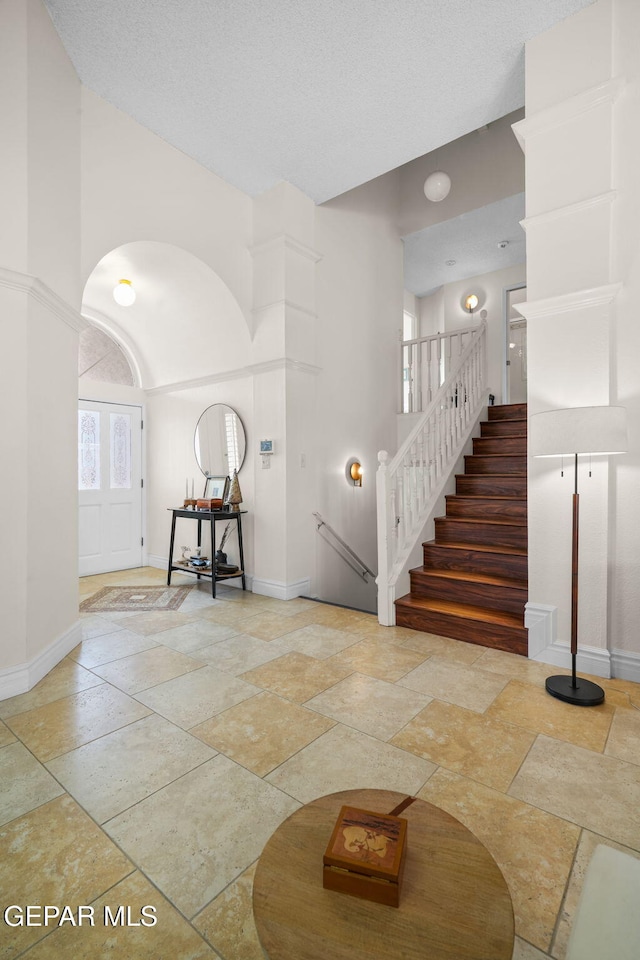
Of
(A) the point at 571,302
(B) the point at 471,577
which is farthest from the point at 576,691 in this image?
(A) the point at 571,302

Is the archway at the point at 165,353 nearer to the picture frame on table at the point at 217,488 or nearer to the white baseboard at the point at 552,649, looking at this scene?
the picture frame on table at the point at 217,488

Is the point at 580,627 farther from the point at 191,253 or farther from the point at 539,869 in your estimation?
the point at 191,253

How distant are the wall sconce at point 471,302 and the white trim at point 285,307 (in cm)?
403

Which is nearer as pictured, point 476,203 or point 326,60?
point 326,60

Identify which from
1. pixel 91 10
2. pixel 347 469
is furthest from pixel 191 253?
pixel 347 469

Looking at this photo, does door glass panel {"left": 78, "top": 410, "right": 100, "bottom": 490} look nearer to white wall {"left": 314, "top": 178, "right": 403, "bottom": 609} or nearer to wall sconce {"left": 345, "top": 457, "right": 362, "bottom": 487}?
white wall {"left": 314, "top": 178, "right": 403, "bottom": 609}

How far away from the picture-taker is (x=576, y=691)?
2.54 metres

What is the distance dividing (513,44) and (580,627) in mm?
3821

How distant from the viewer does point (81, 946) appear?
122 cm

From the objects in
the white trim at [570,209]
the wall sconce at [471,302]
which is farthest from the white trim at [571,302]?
the wall sconce at [471,302]

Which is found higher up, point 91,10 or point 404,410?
point 91,10

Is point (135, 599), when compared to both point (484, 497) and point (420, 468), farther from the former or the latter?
point (484, 497)

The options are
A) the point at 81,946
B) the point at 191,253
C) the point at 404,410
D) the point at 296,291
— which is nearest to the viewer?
the point at 81,946

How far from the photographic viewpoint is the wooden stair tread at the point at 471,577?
3528 mm
